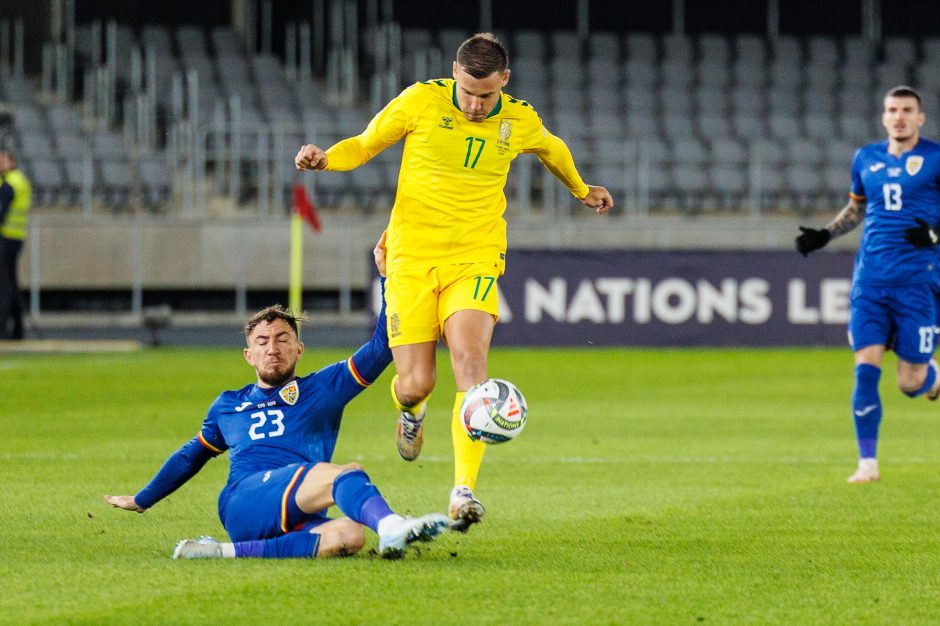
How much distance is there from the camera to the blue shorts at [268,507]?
5.12 m

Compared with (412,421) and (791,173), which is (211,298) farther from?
(412,421)

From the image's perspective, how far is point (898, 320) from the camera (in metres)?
8.07

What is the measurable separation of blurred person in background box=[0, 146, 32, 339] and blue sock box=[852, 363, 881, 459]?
12185 mm

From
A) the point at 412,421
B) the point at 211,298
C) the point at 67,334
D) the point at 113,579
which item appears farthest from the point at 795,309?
the point at 113,579

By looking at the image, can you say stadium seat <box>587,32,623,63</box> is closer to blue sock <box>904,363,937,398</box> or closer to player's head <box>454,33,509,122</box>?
blue sock <box>904,363,937,398</box>

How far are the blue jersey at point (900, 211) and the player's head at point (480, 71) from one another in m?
2.92

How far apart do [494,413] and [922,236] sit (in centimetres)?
337

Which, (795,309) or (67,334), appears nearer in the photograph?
(795,309)

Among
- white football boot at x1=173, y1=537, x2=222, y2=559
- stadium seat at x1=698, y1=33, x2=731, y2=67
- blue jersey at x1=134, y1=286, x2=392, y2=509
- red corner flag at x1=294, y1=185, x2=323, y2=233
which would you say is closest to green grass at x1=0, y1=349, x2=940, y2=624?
white football boot at x1=173, y1=537, x2=222, y2=559

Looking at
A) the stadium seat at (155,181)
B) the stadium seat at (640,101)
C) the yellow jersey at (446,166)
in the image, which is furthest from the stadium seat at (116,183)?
the yellow jersey at (446,166)

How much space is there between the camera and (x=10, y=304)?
61.4 ft

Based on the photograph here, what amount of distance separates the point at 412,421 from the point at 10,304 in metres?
13.1

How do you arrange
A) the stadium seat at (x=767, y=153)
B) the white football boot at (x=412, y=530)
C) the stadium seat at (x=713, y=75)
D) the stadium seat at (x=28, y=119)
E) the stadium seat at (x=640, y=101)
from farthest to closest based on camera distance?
the stadium seat at (x=713, y=75) < the stadium seat at (x=640, y=101) < the stadium seat at (x=767, y=153) < the stadium seat at (x=28, y=119) < the white football boot at (x=412, y=530)

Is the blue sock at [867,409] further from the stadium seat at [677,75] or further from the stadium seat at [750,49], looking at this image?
the stadium seat at [750,49]
